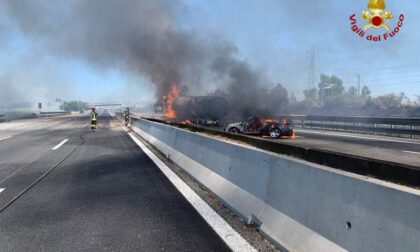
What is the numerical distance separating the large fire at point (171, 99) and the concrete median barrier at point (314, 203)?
3197 cm

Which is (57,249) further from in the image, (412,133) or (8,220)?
(412,133)

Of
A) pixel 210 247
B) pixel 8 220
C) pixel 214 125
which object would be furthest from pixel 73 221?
pixel 214 125

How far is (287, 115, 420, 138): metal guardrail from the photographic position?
2089cm

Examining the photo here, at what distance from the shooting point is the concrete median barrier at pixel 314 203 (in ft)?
8.47

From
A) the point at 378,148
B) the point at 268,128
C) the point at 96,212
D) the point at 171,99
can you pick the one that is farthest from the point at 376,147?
the point at 171,99

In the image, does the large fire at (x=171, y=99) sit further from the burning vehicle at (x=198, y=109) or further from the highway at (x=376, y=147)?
the highway at (x=376, y=147)

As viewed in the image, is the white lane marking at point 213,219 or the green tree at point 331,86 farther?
the green tree at point 331,86

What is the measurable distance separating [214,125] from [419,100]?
1612 inches

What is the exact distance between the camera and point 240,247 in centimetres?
403

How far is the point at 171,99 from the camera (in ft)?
128

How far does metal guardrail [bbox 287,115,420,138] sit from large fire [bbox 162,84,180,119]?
12.5m

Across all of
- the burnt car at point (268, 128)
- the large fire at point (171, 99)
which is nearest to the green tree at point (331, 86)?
the large fire at point (171, 99)

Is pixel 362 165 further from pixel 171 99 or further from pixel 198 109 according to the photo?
pixel 171 99

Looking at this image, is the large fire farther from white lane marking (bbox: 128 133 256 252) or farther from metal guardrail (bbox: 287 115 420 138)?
white lane marking (bbox: 128 133 256 252)
